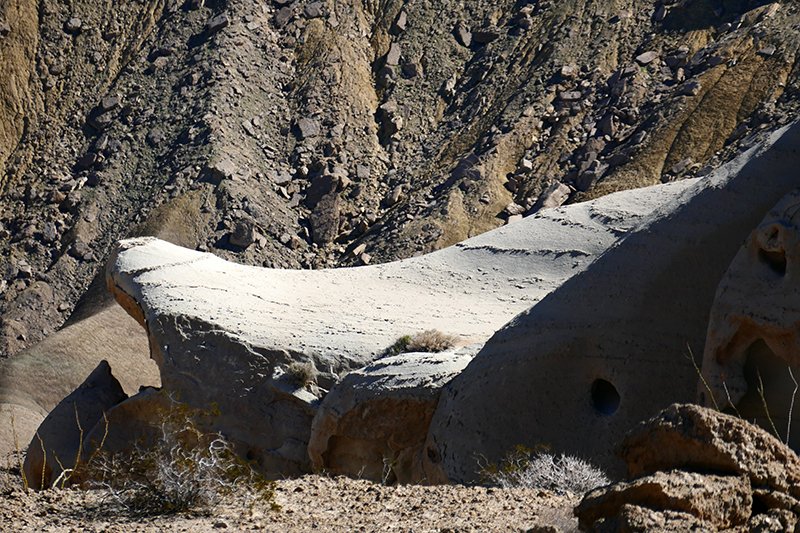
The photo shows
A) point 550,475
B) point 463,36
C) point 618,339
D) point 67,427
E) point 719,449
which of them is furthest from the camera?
point 463,36

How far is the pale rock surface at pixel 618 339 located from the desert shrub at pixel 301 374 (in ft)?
9.08

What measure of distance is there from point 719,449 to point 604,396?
409cm

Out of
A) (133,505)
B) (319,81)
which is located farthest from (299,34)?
(133,505)

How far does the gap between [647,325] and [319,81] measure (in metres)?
24.7

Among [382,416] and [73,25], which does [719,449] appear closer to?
[382,416]

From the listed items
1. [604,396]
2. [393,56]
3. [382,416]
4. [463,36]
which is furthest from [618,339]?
[463,36]

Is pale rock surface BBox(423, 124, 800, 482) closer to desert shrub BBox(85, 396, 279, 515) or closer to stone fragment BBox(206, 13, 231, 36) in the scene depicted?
desert shrub BBox(85, 396, 279, 515)

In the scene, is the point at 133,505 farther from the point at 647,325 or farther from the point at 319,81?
the point at 319,81


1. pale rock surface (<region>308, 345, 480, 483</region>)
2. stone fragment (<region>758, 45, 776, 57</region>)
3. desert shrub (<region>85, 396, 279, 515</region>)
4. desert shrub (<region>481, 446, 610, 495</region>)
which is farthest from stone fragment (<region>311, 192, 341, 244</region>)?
desert shrub (<region>85, 396, 279, 515</region>)

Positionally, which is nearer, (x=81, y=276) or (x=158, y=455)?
(x=158, y=455)

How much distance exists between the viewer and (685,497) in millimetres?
3342

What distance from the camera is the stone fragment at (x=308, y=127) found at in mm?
28505

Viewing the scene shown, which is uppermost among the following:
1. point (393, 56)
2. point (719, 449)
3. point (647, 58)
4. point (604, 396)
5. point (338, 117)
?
point (393, 56)

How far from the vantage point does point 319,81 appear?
30.2 m
